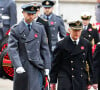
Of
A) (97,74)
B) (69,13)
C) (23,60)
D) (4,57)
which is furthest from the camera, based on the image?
(69,13)

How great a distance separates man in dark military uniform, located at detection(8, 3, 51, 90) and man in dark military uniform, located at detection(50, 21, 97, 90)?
21cm

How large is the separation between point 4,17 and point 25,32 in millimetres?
3323

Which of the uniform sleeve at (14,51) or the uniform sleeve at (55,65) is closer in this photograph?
the uniform sleeve at (14,51)

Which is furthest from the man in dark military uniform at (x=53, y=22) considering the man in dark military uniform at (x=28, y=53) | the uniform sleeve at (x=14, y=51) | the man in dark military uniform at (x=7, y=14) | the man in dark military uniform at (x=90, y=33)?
the uniform sleeve at (x=14, y=51)

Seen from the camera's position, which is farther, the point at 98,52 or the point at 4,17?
the point at 4,17

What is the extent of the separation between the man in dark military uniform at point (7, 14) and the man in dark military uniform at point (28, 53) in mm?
3087

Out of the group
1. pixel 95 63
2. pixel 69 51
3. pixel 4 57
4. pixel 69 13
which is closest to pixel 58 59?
pixel 69 51

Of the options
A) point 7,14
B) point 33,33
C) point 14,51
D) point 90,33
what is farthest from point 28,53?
point 90,33

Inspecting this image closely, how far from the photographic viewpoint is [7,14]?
12.4 metres

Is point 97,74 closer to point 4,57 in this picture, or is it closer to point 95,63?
point 95,63

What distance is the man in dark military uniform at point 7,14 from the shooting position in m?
12.3

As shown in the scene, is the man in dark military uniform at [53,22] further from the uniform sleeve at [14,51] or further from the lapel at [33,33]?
the uniform sleeve at [14,51]

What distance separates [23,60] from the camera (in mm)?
9039

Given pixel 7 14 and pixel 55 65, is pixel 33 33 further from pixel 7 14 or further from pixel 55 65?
pixel 7 14
